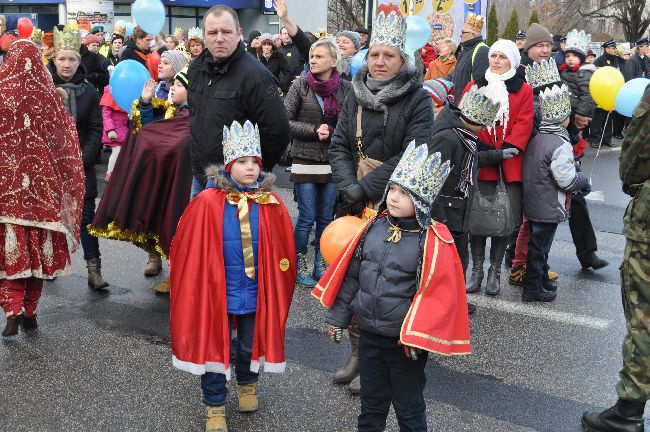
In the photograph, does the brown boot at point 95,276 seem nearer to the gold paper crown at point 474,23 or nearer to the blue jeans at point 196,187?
the blue jeans at point 196,187

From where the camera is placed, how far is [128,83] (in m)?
7.45

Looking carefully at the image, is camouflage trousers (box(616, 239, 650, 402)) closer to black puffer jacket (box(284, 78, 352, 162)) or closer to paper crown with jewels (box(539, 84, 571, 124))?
paper crown with jewels (box(539, 84, 571, 124))

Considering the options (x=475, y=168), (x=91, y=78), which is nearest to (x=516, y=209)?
(x=475, y=168)

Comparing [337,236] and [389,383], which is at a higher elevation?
[337,236]

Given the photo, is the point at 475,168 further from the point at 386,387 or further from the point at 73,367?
the point at 73,367

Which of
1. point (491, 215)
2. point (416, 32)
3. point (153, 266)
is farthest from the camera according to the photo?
point (416, 32)

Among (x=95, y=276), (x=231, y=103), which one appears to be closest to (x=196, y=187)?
(x=231, y=103)

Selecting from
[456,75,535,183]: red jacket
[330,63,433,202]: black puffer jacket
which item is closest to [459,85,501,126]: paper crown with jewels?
[330,63,433,202]: black puffer jacket

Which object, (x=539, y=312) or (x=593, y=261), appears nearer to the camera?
(x=539, y=312)

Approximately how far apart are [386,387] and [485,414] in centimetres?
99

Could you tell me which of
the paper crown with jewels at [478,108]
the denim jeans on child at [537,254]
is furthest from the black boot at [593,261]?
the paper crown with jewels at [478,108]

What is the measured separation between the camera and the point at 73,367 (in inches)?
198

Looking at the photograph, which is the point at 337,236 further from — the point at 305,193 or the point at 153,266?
the point at 153,266

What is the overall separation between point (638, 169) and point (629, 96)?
19.7 ft
